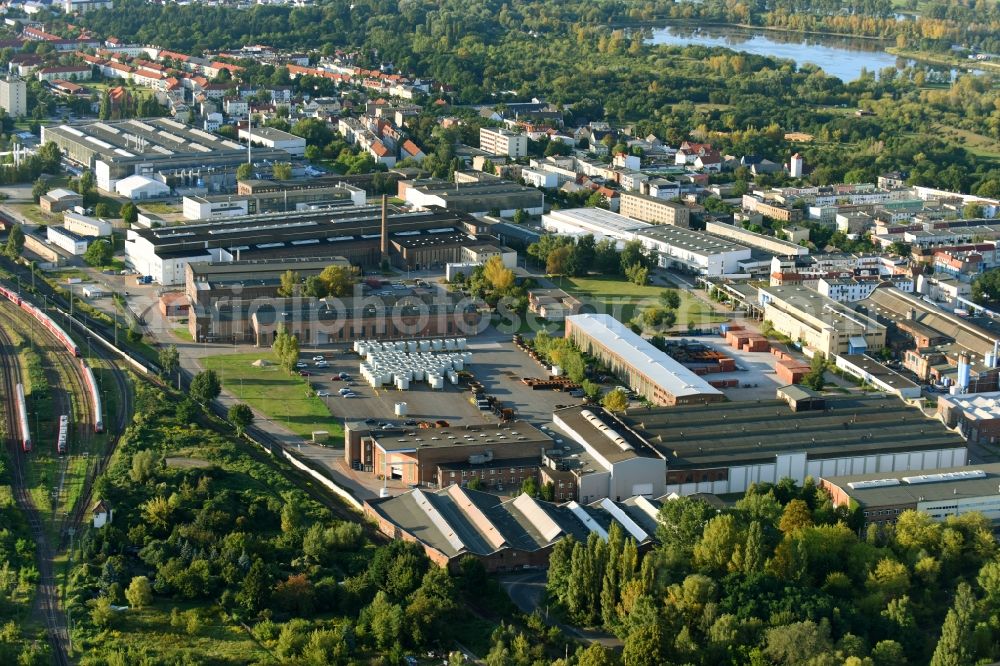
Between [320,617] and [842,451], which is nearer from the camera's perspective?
[320,617]

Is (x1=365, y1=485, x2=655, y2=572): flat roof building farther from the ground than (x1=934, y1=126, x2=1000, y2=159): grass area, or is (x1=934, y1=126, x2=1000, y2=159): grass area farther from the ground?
(x1=934, y1=126, x2=1000, y2=159): grass area

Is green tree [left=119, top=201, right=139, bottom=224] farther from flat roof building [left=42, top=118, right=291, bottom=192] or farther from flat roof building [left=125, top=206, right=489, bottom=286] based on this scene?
flat roof building [left=42, top=118, right=291, bottom=192]

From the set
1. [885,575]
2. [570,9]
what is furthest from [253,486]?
[570,9]

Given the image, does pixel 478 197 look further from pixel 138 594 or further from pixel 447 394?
pixel 138 594

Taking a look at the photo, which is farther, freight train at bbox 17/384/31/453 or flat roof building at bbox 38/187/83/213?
flat roof building at bbox 38/187/83/213

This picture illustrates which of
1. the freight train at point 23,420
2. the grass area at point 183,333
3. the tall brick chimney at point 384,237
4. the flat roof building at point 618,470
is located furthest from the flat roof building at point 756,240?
the freight train at point 23,420

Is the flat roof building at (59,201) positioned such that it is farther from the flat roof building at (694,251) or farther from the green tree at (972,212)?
the green tree at (972,212)

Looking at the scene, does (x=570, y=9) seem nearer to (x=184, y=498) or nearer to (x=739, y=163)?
(x=739, y=163)

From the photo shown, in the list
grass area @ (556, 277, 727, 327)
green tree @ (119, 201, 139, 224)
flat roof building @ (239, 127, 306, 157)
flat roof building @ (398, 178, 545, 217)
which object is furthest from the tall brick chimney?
flat roof building @ (239, 127, 306, 157)
